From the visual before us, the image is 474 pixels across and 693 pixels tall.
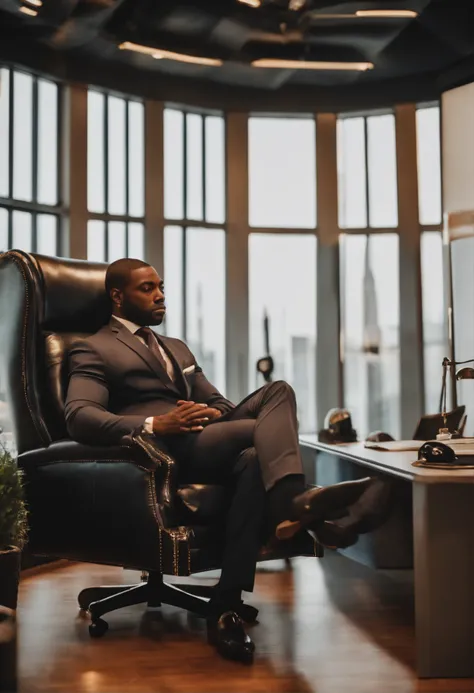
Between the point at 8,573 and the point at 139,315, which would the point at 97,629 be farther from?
the point at 139,315

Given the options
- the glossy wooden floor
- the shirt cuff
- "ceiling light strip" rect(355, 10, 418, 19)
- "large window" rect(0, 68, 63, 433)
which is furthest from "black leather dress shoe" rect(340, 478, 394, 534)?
"ceiling light strip" rect(355, 10, 418, 19)

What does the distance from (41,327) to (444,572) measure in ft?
Answer: 5.16

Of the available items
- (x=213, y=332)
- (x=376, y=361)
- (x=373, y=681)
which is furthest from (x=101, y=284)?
(x=376, y=361)

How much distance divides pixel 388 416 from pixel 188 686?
4.60 m

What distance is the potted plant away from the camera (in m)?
2.43

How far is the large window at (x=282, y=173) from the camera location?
21.7ft

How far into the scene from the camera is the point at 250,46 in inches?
233

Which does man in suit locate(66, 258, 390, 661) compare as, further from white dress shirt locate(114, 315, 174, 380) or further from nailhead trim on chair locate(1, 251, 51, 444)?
nailhead trim on chair locate(1, 251, 51, 444)

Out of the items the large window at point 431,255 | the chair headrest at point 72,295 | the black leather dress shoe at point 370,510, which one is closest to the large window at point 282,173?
the large window at point 431,255

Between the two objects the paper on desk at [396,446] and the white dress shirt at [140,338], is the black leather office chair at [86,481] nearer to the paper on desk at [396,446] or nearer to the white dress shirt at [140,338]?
the white dress shirt at [140,338]

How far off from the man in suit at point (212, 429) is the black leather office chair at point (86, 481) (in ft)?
0.27

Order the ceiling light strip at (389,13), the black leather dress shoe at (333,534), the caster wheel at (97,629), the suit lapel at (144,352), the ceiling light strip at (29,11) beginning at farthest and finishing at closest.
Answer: the ceiling light strip at (389,13), the ceiling light strip at (29,11), the suit lapel at (144,352), the caster wheel at (97,629), the black leather dress shoe at (333,534)

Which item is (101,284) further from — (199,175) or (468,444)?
(199,175)

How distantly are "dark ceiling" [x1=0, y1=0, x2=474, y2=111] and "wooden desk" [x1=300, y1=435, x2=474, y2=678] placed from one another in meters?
3.93
